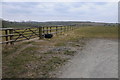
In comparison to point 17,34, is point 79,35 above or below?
below

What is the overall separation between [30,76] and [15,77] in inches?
18.0

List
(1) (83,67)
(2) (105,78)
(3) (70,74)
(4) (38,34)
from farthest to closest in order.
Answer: (4) (38,34) → (1) (83,67) → (3) (70,74) → (2) (105,78)

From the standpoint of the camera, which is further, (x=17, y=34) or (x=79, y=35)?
(x=79, y=35)

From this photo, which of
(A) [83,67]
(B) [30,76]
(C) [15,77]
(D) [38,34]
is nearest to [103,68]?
(A) [83,67]

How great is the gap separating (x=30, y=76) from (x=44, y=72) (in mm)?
546

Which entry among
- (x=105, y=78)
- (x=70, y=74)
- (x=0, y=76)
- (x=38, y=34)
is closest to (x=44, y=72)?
(x=70, y=74)

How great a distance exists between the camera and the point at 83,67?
243 inches

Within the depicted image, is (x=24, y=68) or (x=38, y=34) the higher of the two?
(x=38, y=34)

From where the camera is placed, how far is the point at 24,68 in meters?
5.98

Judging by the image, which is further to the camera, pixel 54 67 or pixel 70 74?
pixel 54 67

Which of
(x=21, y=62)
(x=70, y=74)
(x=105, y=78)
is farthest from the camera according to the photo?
(x=21, y=62)

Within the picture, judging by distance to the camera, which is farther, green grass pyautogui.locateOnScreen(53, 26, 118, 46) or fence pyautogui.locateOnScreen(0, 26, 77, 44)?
green grass pyautogui.locateOnScreen(53, 26, 118, 46)

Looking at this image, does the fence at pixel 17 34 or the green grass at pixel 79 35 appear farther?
the green grass at pixel 79 35

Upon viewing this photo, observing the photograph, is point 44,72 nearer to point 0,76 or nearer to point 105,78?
point 0,76
